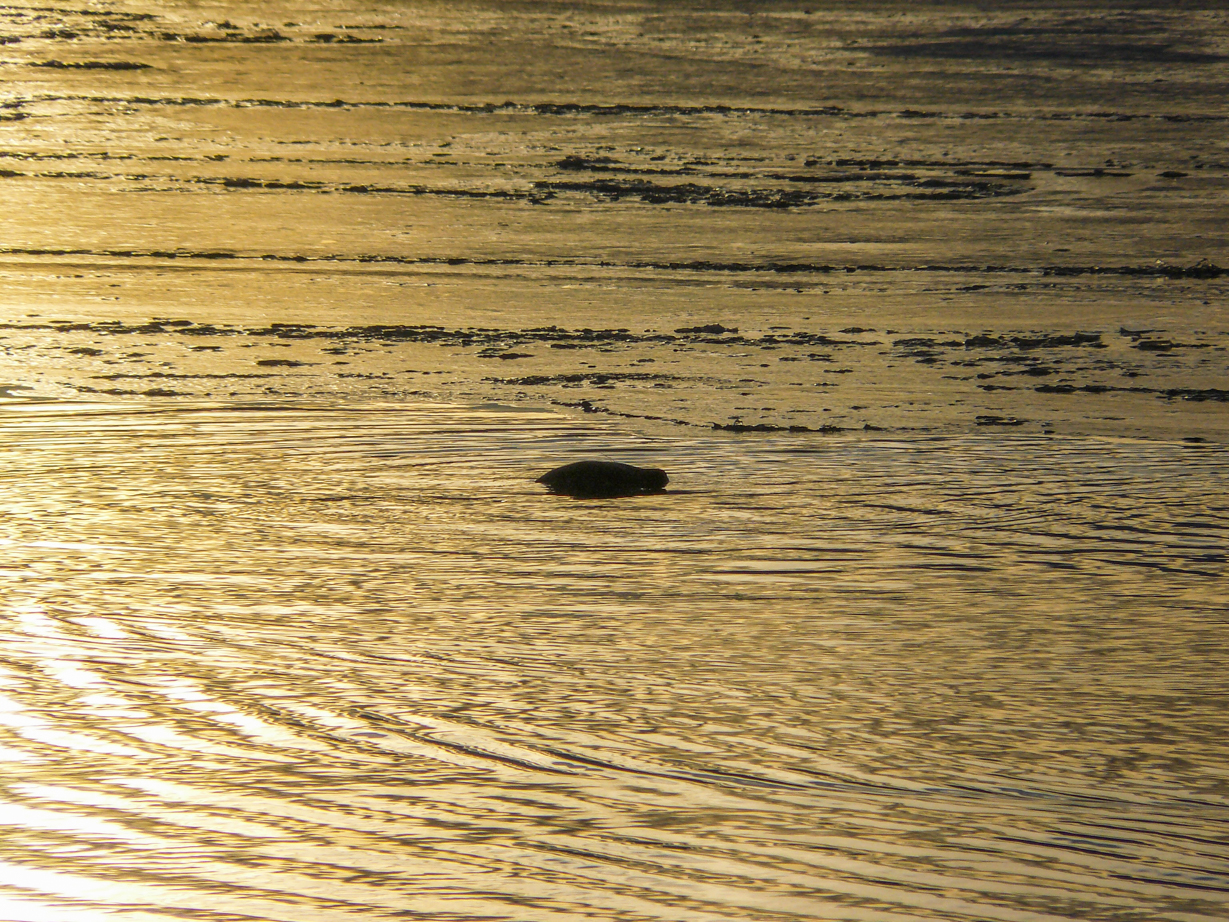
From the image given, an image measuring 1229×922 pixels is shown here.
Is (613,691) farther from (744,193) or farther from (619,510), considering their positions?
(744,193)

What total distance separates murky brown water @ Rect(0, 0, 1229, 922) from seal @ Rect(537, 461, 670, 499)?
0.16ft

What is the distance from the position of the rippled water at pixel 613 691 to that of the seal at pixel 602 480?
0.05 m

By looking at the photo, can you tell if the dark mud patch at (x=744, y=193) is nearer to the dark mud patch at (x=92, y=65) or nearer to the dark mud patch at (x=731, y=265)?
the dark mud patch at (x=731, y=265)

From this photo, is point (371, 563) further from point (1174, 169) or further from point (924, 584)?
point (1174, 169)

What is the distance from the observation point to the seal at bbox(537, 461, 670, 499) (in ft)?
7.86

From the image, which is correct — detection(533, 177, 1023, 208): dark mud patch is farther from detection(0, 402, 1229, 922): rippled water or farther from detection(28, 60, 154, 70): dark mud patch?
detection(0, 402, 1229, 922): rippled water

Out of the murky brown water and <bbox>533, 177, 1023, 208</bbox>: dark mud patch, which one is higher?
<bbox>533, 177, 1023, 208</bbox>: dark mud patch

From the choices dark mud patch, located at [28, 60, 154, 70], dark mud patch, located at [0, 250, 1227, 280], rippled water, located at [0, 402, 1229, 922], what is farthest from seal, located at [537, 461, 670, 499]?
dark mud patch, located at [28, 60, 154, 70]

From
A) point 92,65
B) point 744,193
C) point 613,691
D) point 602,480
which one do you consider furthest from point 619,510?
point 92,65

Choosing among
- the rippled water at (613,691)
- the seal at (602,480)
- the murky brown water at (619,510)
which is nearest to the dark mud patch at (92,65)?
the murky brown water at (619,510)

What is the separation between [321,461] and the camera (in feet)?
8.32

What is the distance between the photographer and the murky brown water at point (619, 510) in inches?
51.3

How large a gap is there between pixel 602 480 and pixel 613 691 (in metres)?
0.84

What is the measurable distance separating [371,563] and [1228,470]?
1.33m
